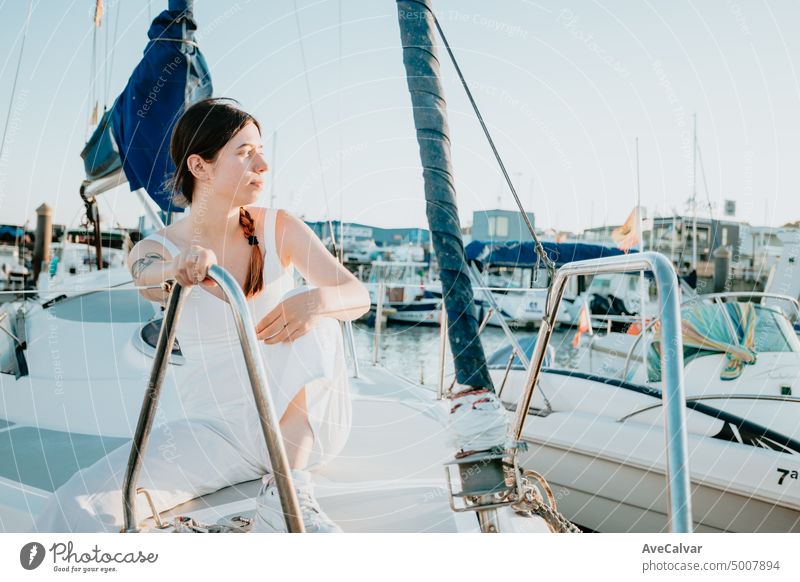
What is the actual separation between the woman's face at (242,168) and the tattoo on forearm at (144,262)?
0.44 feet

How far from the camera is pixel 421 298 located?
376 centimetres

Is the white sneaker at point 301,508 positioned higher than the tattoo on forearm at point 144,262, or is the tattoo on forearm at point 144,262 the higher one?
the tattoo on forearm at point 144,262

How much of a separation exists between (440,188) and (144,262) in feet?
1.22

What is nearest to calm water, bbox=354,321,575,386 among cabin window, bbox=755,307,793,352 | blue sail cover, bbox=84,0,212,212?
cabin window, bbox=755,307,793,352

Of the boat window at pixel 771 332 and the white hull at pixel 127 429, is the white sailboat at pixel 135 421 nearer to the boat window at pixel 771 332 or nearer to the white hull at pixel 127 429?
the white hull at pixel 127 429

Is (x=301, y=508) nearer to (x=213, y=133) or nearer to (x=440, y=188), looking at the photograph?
(x=440, y=188)

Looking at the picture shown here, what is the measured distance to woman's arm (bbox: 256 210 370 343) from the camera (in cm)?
66

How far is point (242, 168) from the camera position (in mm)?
804

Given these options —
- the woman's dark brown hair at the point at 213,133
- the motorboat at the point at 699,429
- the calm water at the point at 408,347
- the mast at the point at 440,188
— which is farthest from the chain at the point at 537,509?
the calm water at the point at 408,347

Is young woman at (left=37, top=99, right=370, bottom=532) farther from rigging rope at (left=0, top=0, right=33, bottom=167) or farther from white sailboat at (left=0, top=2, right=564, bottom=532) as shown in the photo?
rigging rope at (left=0, top=0, right=33, bottom=167)

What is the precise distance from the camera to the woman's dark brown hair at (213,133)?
0.79 metres

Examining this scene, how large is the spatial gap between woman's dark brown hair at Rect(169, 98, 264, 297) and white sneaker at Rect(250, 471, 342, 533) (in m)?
0.28

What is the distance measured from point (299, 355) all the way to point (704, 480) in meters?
1.25
